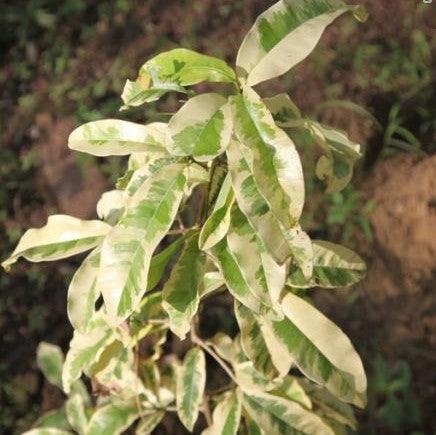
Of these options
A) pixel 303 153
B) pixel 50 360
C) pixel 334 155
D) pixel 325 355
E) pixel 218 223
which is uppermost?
pixel 218 223

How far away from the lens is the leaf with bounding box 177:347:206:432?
1.33 m

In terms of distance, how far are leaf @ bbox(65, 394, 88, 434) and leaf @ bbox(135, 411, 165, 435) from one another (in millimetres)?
197

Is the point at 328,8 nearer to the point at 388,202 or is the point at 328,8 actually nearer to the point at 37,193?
the point at 388,202

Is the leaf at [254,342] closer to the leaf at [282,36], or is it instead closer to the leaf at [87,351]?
the leaf at [87,351]

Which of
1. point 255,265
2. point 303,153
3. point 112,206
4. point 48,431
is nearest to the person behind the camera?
point 255,265

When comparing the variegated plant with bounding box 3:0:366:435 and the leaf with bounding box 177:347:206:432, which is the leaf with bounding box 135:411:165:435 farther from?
the leaf with bounding box 177:347:206:432

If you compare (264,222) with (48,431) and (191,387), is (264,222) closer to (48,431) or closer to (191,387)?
(191,387)

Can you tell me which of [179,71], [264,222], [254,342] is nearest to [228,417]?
[254,342]

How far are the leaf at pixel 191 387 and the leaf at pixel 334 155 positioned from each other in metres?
0.46

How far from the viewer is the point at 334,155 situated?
1.16 meters

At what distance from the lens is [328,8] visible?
0.90 meters

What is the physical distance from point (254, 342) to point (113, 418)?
46cm

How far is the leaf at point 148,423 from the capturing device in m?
1.46

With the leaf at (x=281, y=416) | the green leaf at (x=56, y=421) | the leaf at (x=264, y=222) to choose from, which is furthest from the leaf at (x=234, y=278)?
the green leaf at (x=56, y=421)
